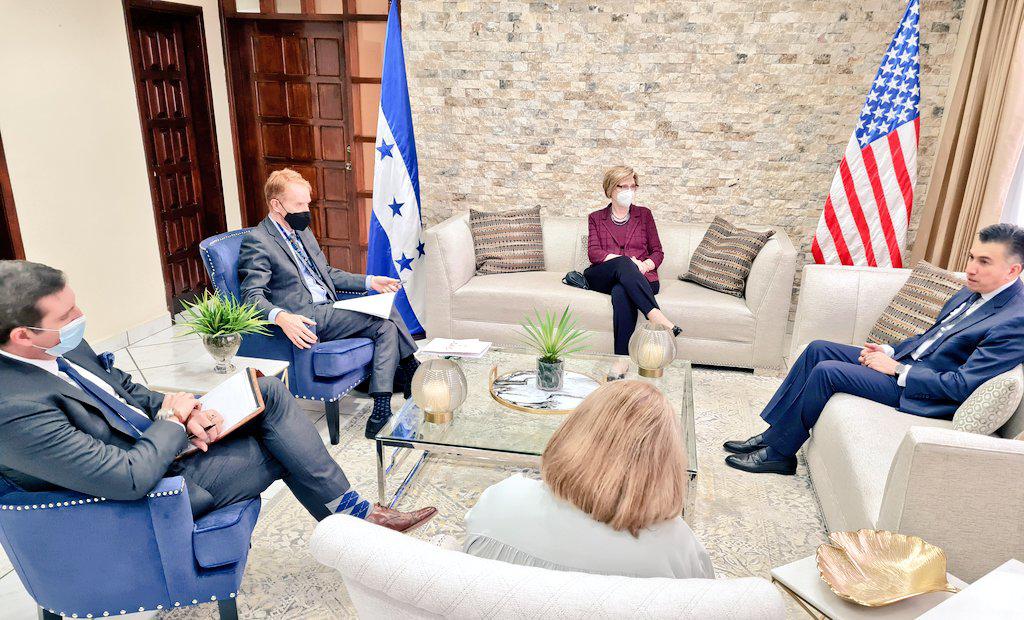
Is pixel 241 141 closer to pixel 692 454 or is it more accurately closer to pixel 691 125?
pixel 691 125

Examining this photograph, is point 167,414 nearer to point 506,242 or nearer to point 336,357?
point 336,357

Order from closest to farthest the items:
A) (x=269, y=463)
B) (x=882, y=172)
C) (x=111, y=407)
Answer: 1. (x=111, y=407)
2. (x=269, y=463)
3. (x=882, y=172)

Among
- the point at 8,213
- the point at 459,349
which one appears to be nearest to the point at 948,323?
the point at 459,349

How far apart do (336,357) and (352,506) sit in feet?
3.01

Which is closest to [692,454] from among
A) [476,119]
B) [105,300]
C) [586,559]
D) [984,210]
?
[586,559]

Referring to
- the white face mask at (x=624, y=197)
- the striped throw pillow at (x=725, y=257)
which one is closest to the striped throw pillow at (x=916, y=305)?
the striped throw pillow at (x=725, y=257)

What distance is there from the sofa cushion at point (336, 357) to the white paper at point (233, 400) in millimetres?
850

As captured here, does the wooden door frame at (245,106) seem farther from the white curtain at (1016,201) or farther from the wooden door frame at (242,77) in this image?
the white curtain at (1016,201)

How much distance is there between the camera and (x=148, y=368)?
380 cm

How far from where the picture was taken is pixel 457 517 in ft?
8.11

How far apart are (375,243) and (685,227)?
6.44ft

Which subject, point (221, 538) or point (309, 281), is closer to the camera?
point (221, 538)

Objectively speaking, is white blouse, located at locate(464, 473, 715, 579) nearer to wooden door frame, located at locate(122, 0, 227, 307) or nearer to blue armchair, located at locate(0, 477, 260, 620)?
blue armchair, located at locate(0, 477, 260, 620)

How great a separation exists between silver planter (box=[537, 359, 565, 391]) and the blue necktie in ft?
4.43
